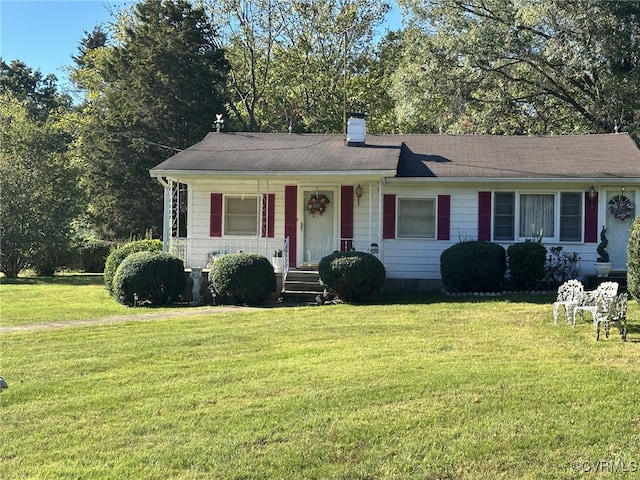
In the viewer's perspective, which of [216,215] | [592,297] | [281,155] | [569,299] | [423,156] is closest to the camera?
[592,297]

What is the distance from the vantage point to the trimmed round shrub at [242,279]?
39.8ft

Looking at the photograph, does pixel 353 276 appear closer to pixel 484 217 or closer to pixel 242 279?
pixel 242 279

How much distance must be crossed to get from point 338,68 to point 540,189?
17758 mm

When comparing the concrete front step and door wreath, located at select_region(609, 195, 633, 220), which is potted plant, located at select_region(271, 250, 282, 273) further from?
door wreath, located at select_region(609, 195, 633, 220)

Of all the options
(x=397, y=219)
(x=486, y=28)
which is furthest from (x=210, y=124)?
(x=397, y=219)

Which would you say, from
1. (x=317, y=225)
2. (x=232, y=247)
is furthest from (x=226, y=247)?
(x=317, y=225)

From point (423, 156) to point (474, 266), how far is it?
3.92m

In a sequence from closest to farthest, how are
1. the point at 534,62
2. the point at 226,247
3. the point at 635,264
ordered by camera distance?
1. the point at 635,264
2. the point at 226,247
3. the point at 534,62

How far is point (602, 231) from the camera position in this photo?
13625 mm

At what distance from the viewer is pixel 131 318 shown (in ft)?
34.8

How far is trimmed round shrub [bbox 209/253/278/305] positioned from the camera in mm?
12117

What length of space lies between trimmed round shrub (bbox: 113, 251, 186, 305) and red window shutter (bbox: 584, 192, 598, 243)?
922 cm

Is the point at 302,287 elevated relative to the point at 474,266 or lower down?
lower down

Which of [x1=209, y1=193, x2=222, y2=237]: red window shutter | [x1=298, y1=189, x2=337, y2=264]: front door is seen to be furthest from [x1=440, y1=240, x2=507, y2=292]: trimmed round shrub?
[x1=209, y1=193, x2=222, y2=237]: red window shutter
